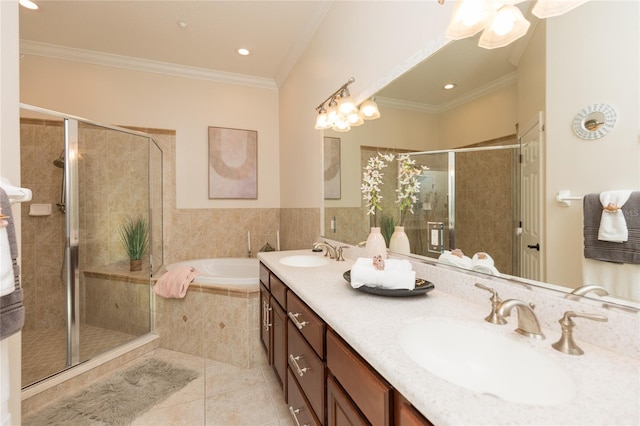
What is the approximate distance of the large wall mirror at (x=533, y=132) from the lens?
2.10ft

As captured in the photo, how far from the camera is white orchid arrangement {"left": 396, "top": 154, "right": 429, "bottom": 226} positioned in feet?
4.28


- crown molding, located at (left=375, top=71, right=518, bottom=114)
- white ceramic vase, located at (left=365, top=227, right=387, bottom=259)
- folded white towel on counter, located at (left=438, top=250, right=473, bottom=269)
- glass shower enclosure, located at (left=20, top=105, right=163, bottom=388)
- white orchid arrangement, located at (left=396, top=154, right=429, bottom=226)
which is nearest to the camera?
crown molding, located at (left=375, top=71, right=518, bottom=114)

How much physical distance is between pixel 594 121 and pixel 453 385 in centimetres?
74

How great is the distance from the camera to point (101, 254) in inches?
90.7

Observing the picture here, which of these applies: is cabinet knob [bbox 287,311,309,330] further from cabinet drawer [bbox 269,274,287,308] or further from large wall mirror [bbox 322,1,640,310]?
large wall mirror [bbox 322,1,640,310]

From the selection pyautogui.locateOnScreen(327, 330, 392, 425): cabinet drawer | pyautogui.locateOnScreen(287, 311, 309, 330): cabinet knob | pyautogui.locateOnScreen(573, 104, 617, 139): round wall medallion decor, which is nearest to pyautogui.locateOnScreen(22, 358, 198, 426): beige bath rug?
pyautogui.locateOnScreen(287, 311, 309, 330): cabinet knob

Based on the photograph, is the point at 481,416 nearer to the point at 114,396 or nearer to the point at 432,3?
the point at 432,3

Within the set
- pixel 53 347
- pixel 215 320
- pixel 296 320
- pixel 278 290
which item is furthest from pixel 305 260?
pixel 53 347

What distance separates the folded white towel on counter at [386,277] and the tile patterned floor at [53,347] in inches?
86.6

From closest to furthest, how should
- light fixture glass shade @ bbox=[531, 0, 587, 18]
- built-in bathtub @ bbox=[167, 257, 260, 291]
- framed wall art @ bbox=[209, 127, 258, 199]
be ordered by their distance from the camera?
1. light fixture glass shade @ bbox=[531, 0, 587, 18]
2. built-in bathtub @ bbox=[167, 257, 260, 291]
3. framed wall art @ bbox=[209, 127, 258, 199]

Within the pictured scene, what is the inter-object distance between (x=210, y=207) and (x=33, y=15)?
7.17 ft

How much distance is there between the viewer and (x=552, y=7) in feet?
2.43

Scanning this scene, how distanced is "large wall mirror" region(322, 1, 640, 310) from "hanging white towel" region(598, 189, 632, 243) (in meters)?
0.02

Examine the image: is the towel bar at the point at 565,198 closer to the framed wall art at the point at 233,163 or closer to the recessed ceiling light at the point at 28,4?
the framed wall art at the point at 233,163
